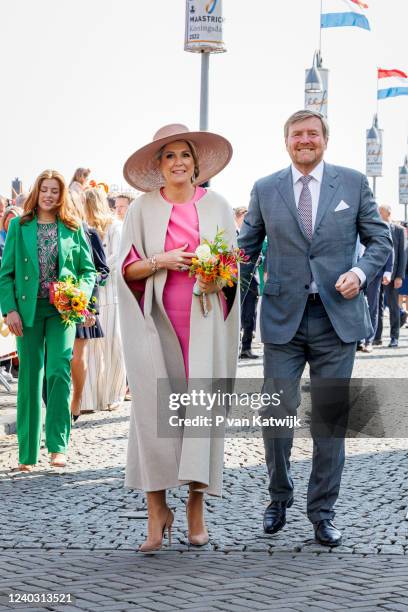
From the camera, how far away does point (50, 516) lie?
24.3ft

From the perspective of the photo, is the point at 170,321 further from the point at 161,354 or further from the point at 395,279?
the point at 395,279

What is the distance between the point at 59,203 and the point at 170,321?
2730mm

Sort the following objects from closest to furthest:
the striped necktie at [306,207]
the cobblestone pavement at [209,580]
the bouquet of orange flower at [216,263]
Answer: the cobblestone pavement at [209,580], the bouquet of orange flower at [216,263], the striped necktie at [306,207]

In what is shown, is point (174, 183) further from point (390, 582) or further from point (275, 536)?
point (390, 582)

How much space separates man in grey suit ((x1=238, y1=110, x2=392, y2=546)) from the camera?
6.68m

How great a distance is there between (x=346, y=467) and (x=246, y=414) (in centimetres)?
350

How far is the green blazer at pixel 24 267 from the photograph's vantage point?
8.98 metres

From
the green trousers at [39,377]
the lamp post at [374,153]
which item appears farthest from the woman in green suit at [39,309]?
the lamp post at [374,153]

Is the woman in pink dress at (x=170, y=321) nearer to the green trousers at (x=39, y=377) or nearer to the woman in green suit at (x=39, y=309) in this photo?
the woman in green suit at (x=39, y=309)

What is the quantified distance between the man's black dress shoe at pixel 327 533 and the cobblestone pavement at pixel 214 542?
6 cm

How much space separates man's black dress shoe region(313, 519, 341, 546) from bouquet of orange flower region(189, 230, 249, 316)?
1.17m

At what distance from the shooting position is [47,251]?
9133 mm

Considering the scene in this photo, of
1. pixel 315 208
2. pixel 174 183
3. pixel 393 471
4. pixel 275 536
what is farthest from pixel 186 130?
pixel 393 471

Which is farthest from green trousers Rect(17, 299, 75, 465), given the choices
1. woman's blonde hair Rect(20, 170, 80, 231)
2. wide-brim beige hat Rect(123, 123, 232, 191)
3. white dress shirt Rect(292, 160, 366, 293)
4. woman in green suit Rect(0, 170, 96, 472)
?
white dress shirt Rect(292, 160, 366, 293)
